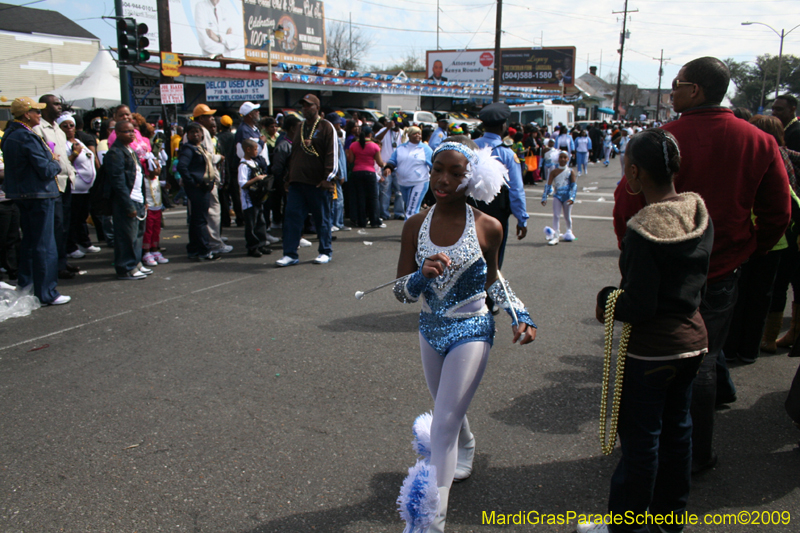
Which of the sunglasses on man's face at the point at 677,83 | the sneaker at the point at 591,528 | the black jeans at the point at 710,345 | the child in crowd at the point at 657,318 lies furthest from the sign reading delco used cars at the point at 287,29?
the sneaker at the point at 591,528

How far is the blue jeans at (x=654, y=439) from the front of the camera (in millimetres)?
2256

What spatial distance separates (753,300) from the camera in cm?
440

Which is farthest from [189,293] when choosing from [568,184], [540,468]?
[568,184]

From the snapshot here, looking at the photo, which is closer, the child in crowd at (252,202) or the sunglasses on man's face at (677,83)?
the sunglasses on man's face at (677,83)

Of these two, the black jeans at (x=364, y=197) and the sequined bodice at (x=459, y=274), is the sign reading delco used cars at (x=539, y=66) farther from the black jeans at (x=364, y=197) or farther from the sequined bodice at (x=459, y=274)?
the sequined bodice at (x=459, y=274)

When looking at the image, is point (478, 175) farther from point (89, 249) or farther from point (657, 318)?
point (89, 249)

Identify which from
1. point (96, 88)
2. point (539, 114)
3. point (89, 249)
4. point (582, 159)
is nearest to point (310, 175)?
point (89, 249)

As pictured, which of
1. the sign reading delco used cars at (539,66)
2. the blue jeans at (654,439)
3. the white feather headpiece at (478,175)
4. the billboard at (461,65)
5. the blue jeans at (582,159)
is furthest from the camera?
the sign reading delco used cars at (539,66)

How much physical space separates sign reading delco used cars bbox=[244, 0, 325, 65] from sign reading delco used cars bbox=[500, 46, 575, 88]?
27.8 metres

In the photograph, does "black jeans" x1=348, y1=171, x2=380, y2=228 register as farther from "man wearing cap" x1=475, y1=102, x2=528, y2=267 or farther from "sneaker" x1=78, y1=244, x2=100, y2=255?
"man wearing cap" x1=475, y1=102, x2=528, y2=267

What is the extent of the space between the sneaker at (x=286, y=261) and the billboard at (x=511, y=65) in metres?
58.5

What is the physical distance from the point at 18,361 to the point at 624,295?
4.58 meters

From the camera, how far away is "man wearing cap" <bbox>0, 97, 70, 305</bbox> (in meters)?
5.78

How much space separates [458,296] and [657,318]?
32.2 inches
